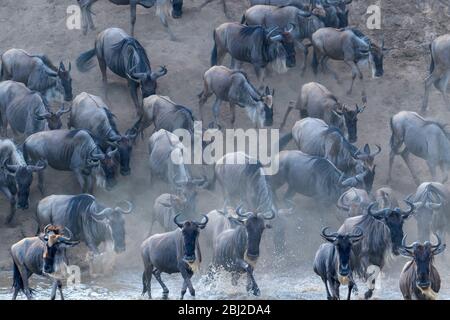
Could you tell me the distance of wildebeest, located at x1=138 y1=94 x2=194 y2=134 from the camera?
28.1 meters

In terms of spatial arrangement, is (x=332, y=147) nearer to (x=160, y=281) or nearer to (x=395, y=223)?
(x=395, y=223)

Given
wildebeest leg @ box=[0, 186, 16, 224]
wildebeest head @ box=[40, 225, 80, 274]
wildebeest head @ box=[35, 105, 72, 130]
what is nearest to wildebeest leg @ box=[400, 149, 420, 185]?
wildebeest head @ box=[35, 105, 72, 130]

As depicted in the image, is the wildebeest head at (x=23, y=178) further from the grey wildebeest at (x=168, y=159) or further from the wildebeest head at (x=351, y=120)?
the wildebeest head at (x=351, y=120)

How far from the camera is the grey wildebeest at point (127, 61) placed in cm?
2906

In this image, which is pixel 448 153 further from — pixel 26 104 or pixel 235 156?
pixel 26 104

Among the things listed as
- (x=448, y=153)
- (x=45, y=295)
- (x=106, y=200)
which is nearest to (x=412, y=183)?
(x=448, y=153)

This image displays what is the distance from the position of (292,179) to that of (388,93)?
14.1ft

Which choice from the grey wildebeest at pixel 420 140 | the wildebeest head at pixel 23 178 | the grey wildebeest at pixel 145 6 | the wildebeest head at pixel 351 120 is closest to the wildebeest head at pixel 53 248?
the wildebeest head at pixel 23 178

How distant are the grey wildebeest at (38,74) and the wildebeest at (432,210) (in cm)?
674

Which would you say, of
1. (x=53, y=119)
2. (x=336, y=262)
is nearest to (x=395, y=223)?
(x=336, y=262)

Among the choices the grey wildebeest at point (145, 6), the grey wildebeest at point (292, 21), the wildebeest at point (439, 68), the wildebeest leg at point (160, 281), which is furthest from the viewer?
the grey wildebeest at point (145, 6)

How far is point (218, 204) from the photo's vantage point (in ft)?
88.6

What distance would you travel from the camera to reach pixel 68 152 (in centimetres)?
2717

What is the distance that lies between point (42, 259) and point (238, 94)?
21.9 ft
